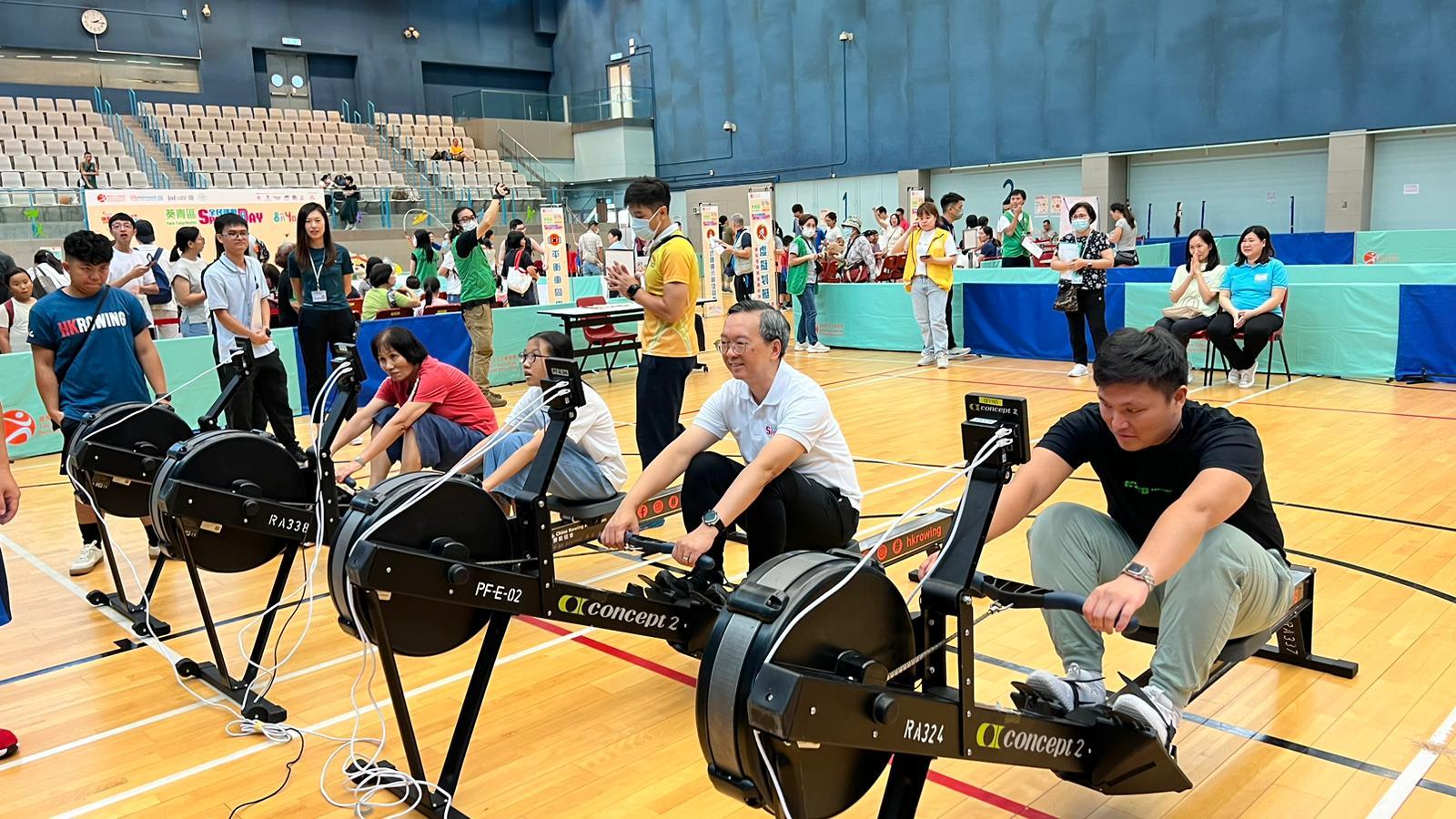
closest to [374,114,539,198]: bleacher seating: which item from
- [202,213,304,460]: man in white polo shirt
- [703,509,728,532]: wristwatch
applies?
[202,213,304,460]: man in white polo shirt

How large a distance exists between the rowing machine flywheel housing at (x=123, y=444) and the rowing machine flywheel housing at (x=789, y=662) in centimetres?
293

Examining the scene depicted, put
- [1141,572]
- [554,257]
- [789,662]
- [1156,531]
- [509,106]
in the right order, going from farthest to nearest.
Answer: [509,106] → [554,257] → [1156,531] → [1141,572] → [789,662]

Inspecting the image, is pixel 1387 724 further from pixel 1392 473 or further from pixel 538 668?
pixel 1392 473

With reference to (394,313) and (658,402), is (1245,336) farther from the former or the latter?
(394,313)

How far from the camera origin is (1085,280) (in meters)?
9.34

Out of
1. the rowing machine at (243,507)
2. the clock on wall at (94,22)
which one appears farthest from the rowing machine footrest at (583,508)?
the clock on wall at (94,22)

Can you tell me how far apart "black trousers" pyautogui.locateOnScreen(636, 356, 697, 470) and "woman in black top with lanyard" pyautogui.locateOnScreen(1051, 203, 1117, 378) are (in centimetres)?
563

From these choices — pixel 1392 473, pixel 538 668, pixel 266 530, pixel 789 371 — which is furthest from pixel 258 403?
pixel 1392 473

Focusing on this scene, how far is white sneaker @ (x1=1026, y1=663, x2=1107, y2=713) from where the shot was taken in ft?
7.84

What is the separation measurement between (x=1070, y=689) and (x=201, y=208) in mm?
16330

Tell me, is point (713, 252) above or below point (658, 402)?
above

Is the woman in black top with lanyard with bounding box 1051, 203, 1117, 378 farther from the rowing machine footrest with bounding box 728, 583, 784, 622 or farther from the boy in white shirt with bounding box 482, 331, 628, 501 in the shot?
the rowing machine footrest with bounding box 728, 583, 784, 622

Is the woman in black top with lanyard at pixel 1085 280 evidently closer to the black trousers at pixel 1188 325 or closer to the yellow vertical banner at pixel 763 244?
the black trousers at pixel 1188 325

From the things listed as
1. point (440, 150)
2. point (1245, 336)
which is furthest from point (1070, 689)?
point (440, 150)
